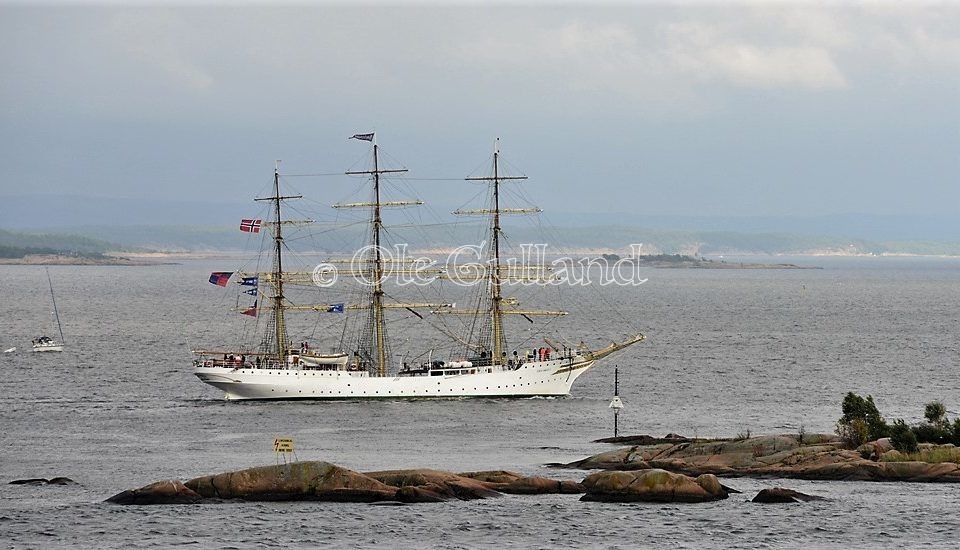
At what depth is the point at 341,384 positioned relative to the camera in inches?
3442

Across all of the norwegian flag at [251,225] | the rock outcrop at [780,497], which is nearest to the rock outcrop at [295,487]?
the rock outcrop at [780,497]

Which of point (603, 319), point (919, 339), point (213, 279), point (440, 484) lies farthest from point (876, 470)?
point (603, 319)

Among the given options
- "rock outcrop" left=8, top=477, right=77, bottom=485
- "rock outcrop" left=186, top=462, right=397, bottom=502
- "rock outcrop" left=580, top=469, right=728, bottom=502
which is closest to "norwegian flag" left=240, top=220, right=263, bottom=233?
"rock outcrop" left=8, top=477, right=77, bottom=485

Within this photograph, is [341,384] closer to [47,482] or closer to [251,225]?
[251,225]

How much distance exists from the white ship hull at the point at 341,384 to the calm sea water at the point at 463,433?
1610 millimetres

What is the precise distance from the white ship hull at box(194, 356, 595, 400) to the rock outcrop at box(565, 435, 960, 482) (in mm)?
30548

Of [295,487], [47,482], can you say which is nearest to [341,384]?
[47,482]

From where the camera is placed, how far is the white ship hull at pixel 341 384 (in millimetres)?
86750

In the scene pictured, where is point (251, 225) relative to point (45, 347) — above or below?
above

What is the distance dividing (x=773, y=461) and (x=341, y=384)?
38205 mm

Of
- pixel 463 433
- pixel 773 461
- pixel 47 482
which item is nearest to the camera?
pixel 47 482

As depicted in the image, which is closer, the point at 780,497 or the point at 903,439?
the point at 780,497

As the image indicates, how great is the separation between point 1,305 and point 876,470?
164 meters

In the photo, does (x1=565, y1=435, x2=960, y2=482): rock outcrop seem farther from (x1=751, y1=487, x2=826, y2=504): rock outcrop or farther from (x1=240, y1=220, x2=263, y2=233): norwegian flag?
(x1=240, y1=220, x2=263, y2=233): norwegian flag
